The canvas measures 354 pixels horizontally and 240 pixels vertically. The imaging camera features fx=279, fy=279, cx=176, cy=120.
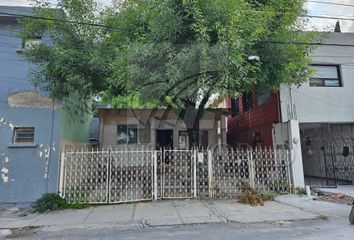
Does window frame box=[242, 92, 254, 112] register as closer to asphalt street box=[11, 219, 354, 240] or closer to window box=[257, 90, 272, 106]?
window box=[257, 90, 272, 106]

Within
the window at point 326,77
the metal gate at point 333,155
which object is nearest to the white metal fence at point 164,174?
the metal gate at point 333,155

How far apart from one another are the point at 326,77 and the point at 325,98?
1.02 metres

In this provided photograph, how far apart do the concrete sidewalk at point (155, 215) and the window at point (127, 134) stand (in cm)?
719

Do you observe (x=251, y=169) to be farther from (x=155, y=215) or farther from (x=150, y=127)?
(x=150, y=127)

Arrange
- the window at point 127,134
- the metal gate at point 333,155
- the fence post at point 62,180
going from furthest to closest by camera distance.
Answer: the window at point 127,134, the metal gate at point 333,155, the fence post at point 62,180

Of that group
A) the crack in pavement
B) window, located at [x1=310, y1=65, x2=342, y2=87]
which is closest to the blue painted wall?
the crack in pavement

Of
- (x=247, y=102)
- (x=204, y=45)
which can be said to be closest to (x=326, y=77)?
(x=247, y=102)

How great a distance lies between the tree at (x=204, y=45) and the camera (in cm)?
744

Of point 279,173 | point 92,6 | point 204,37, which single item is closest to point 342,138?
point 279,173

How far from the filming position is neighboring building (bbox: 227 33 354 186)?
11383 millimetres

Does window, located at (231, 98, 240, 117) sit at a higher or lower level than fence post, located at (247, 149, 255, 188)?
higher

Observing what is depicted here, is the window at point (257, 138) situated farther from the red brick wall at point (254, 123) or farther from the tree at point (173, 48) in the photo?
the tree at point (173, 48)

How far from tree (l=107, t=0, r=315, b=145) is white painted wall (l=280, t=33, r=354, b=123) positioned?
2258mm

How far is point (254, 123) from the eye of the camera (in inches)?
566
